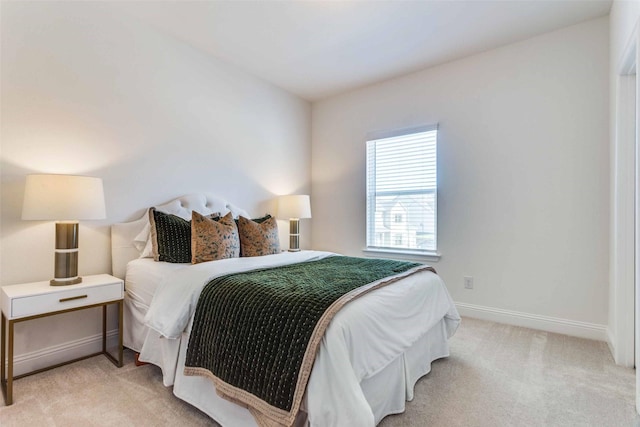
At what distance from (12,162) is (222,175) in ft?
5.32

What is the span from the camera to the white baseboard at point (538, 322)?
2648 millimetres

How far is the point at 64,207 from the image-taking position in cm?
192

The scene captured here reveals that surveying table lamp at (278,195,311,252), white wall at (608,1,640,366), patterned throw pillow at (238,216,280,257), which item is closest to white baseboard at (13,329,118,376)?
patterned throw pillow at (238,216,280,257)

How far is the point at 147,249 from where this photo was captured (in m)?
2.51

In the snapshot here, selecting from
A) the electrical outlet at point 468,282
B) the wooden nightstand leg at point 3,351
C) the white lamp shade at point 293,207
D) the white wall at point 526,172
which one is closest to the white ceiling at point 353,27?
the white wall at point 526,172

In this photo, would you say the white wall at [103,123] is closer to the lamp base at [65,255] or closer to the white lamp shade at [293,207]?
the lamp base at [65,255]

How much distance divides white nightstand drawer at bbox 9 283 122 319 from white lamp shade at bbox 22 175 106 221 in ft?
1.51

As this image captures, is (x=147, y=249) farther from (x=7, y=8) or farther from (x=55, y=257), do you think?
(x=7, y=8)

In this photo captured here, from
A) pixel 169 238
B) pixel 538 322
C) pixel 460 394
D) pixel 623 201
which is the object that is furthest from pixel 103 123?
pixel 538 322

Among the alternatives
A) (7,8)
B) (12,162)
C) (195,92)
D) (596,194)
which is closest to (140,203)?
→ (12,162)

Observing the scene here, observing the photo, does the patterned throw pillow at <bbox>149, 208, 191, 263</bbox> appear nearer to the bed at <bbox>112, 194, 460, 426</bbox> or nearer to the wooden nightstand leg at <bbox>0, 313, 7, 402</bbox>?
the bed at <bbox>112, 194, 460, 426</bbox>

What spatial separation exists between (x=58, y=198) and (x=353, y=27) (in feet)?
8.33

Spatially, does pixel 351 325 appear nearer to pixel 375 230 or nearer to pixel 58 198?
pixel 58 198

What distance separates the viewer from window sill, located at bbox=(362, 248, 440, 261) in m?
3.45
